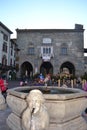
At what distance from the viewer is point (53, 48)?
117 ft

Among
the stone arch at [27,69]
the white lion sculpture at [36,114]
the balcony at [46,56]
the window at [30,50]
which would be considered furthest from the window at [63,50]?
the white lion sculpture at [36,114]

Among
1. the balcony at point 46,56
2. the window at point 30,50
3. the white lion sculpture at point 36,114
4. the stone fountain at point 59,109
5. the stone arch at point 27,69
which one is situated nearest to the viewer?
the white lion sculpture at point 36,114

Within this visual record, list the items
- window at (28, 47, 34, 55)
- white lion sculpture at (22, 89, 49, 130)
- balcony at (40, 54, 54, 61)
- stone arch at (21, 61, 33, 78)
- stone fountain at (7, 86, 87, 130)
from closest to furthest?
white lion sculpture at (22, 89, 49, 130)
stone fountain at (7, 86, 87, 130)
balcony at (40, 54, 54, 61)
window at (28, 47, 34, 55)
stone arch at (21, 61, 33, 78)

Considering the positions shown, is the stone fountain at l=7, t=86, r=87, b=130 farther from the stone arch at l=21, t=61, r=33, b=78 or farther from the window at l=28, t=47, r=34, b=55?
the stone arch at l=21, t=61, r=33, b=78

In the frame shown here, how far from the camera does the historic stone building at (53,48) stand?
35281 mm

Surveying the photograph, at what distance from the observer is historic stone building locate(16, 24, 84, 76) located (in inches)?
1389

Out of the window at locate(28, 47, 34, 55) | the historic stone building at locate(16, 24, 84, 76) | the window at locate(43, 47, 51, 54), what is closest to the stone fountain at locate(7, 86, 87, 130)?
the historic stone building at locate(16, 24, 84, 76)

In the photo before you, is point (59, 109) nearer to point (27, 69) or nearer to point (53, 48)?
point (53, 48)

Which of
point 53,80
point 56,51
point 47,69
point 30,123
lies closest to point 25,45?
point 56,51

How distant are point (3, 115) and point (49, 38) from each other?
Result: 102 feet

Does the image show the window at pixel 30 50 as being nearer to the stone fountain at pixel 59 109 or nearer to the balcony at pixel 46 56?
the balcony at pixel 46 56

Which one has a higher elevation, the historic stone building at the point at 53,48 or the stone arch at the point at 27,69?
the historic stone building at the point at 53,48

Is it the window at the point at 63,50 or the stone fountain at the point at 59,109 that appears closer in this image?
the stone fountain at the point at 59,109

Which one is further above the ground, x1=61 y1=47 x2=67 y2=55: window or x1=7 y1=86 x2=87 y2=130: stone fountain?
x1=61 y1=47 x2=67 y2=55: window
